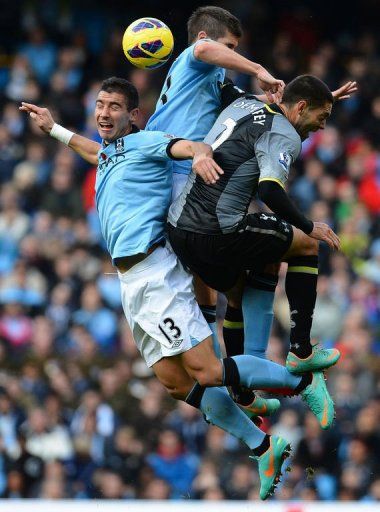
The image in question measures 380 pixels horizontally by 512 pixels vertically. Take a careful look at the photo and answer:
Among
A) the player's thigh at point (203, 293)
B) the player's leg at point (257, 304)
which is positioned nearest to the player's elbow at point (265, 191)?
the player's leg at point (257, 304)

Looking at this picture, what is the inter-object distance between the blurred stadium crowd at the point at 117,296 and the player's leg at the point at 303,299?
12.9 feet

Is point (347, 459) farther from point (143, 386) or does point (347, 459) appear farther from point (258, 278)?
point (258, 278)

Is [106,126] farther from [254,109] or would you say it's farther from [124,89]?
[254,109]

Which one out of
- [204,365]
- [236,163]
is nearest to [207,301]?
[204,365]

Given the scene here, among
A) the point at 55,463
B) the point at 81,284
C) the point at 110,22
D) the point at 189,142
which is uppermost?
the point at 189,142

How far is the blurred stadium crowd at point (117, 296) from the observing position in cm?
1267

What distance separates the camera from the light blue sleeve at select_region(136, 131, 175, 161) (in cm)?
803

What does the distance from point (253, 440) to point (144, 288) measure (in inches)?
44.6

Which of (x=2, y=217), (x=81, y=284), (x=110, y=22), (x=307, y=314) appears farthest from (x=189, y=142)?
(x=110, y=22)

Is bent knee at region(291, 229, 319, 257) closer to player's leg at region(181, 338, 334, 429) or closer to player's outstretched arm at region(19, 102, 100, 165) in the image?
player's leg at region(181, 338, 334, 429)

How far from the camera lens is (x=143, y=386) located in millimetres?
13445

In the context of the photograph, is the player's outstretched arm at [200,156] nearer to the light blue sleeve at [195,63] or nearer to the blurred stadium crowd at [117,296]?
the light blue sleeve at [195,63]

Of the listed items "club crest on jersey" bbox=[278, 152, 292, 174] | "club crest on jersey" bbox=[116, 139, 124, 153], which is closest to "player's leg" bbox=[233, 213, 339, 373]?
"club crest on jersey" bbox=[278, 152, 292, 174]

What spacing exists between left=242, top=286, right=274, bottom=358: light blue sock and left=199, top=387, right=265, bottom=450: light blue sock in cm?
35
